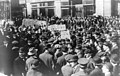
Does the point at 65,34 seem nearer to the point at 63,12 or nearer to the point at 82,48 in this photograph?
the point at 82,48

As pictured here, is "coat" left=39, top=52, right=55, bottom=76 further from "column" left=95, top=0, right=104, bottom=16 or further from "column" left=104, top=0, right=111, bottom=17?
"column" left=95, top=0, right=104, bottom=16

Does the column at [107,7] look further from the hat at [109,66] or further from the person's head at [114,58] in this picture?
the hat at [109,66]

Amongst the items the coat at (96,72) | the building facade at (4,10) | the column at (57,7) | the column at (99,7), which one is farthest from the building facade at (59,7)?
the coat at (96,72)

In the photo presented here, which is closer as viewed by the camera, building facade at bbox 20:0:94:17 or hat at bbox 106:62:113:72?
hat at bbox 106:62:113:72

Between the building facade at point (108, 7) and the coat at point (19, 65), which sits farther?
the building facade at point (108, 7)

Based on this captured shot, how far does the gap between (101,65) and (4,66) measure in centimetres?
311

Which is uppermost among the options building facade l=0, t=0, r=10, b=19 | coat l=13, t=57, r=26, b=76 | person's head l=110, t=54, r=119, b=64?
building facade l=0, t=0, r=10, b=19

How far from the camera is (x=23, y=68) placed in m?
7.47

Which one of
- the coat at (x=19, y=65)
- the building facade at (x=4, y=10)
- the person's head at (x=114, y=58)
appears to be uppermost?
the building facade at (x=4, y=10)

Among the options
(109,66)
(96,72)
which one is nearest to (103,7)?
(109,66)

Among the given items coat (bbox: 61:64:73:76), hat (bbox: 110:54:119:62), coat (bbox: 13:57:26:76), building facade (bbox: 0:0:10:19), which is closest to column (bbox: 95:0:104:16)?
building facade (bbox: 0:0:10:19)

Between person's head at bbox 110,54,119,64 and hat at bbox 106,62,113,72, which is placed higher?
person's head at bbox 110,54,119,64

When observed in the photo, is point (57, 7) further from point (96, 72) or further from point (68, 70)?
point (96, 72)

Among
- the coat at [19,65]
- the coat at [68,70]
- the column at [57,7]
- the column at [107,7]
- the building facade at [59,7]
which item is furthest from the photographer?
the column at [57,7]
